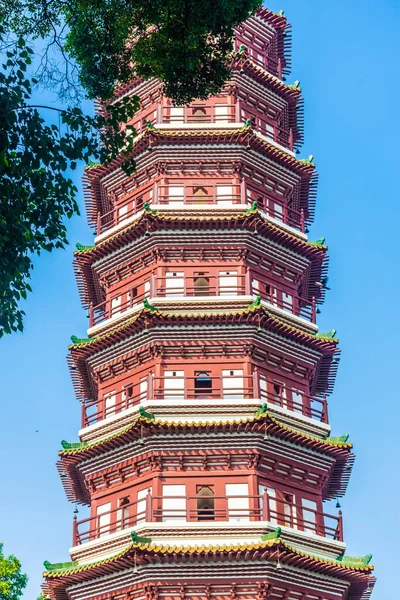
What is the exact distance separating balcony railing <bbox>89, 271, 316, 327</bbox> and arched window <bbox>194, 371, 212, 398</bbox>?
101 inches

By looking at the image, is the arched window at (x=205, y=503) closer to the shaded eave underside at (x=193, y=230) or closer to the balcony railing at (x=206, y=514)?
the balcony railing at (x=206, y=514)

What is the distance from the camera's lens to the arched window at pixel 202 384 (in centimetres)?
2666

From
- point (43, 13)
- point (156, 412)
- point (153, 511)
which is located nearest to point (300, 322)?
point (156, 412)

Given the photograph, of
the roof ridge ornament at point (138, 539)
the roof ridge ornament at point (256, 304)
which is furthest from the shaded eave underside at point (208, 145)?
the roof ridge ornament at point (138, 539)

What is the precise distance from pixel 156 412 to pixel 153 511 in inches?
112

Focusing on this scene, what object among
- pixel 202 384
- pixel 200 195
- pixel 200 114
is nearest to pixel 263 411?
pixel 202 384

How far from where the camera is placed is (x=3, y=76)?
15.7 metres

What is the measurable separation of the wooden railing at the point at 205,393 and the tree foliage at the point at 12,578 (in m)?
9.70

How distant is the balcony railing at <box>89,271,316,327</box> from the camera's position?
93.1 feet

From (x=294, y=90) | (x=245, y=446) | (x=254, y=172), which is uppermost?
(x=294, y=90)

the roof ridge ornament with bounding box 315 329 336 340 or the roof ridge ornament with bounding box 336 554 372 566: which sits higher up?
the roof ridge ornament with bounding box 315 329 336 340

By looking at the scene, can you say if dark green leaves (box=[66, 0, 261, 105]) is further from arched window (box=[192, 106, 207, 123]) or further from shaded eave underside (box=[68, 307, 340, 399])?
arched window (box=[192, 106, 207, 123])

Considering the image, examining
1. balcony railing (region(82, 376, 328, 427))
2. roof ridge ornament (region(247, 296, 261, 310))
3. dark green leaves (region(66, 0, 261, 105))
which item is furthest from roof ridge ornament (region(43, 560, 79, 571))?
dark green leaves (region(66, 0, 261, 105))

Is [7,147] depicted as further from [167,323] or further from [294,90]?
[294,90]
